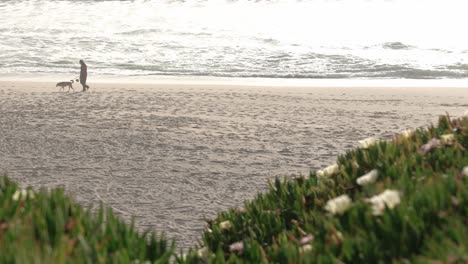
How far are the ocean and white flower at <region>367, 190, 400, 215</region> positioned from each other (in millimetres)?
32065

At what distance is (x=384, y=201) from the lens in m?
3.03

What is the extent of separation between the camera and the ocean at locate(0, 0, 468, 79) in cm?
3972

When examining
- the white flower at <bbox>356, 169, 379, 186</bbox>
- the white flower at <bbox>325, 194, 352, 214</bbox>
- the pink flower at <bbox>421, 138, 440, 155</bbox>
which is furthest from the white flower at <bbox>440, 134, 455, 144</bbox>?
the white flower at <bbox>325, 194, 352, 214</bbox>

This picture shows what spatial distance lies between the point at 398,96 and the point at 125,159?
13043 mm

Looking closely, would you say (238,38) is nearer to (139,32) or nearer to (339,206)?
(139,32)

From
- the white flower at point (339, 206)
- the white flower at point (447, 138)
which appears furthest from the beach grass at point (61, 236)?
the white flower at point (447, 138)

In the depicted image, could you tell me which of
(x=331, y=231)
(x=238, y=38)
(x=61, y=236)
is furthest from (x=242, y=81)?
(x=61, y=236)

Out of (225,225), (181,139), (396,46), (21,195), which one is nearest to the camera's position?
(21,195)

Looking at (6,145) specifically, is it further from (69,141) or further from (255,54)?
(255,54)

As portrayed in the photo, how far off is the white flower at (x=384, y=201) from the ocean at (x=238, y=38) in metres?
32.1

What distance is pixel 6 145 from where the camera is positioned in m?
12.2

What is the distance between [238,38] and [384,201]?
52994mm

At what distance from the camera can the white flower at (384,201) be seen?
3.03 m

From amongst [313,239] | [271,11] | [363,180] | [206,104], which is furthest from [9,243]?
[271,11]
